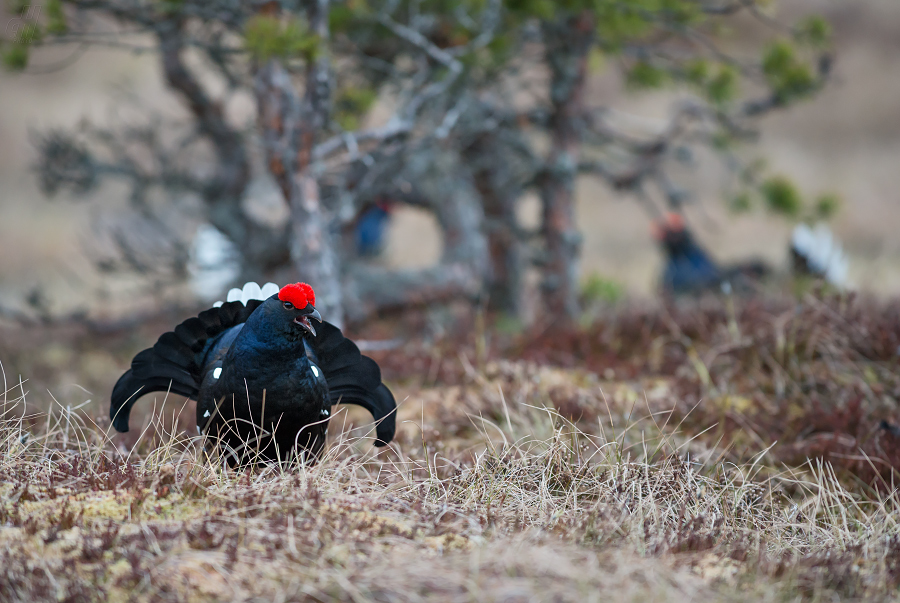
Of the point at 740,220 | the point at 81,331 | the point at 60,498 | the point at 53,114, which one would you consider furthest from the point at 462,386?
the point at 53,114

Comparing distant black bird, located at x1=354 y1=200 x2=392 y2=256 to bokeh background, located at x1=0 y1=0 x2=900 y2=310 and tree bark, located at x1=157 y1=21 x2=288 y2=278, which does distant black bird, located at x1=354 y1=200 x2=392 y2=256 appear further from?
tree bark, located at x1=157 y1=21 x2=288 y2=278

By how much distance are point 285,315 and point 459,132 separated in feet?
11.7

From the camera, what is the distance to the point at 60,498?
2.29 m

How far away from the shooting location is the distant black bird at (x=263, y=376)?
102 inches

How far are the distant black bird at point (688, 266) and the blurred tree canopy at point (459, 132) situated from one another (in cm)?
186

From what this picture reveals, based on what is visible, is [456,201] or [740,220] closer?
[456,201]

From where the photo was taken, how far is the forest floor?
184 centimetres

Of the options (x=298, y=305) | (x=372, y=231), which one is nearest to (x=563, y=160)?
(x=298, y=305)

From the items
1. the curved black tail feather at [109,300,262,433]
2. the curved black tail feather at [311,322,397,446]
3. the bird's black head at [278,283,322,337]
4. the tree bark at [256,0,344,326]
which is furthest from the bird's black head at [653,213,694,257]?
the bird's black head at [278,283,322,337]

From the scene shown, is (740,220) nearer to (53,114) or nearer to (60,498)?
(60,498)

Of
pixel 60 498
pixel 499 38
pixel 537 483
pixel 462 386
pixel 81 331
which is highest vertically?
pixel 499 38

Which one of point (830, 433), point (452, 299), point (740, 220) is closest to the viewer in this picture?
point (830, 433)

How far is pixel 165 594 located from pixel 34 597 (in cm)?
31

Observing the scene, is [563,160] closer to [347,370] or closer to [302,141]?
[302,141]
